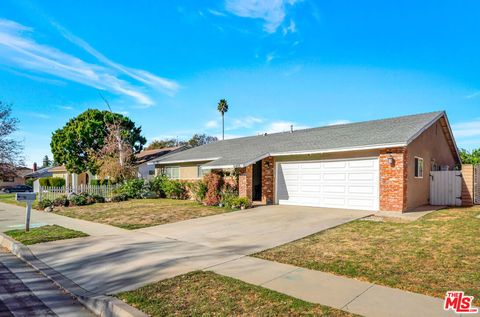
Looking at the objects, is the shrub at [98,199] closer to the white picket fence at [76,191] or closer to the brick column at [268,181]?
the white picket fence at [76,191]

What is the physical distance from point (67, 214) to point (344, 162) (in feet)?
44.8

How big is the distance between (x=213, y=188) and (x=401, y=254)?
1137 centimetres

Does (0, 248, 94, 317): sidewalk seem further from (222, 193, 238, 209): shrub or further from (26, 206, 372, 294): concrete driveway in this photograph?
(222, 193, 238, 209): shrub

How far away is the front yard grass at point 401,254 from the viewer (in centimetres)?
503

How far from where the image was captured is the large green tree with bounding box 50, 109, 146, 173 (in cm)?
3419

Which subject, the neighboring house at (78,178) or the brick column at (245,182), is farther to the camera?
the neighboring house at (78,178)

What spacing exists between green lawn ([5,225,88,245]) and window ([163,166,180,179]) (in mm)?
12284

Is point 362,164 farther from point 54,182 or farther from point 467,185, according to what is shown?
point 54,182

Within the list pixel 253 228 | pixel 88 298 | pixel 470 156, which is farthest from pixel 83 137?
pixel 470 156

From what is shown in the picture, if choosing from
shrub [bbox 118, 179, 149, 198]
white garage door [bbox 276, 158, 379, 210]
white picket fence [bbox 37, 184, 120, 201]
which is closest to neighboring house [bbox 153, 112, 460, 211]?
white garage door [bbox 276, 158, 379, 210]

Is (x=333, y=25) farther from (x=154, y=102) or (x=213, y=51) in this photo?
(x=154, y=102)

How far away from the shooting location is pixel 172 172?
23328mm

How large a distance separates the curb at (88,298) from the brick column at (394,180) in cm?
1153

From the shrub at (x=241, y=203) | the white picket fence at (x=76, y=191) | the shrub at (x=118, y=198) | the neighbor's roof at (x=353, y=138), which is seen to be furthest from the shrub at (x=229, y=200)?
the white picket fence at (x=76, y=191)
